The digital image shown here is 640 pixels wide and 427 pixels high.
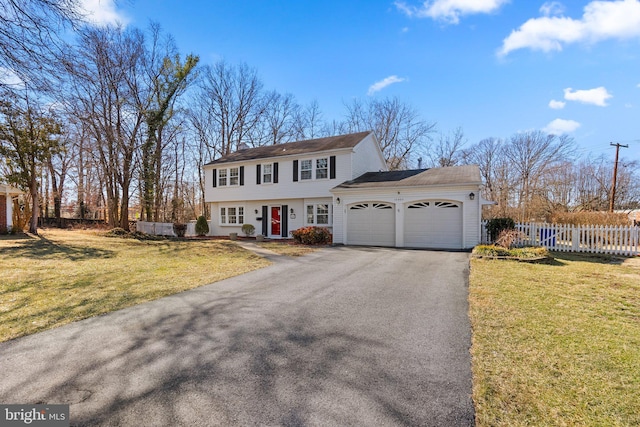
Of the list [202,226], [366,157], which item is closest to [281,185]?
[366,157]

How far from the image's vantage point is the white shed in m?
12.7

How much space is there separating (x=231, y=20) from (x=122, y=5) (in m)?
7.40

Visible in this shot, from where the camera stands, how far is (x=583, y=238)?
12.2 metres

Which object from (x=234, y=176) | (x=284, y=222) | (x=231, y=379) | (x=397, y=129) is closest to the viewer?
(x=231, y=379)

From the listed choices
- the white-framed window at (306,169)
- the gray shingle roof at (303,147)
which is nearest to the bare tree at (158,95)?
the gray shingle roof at (303,147)

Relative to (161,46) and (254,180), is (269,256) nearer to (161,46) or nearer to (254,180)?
(254,180)

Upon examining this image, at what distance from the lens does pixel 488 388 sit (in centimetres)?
259

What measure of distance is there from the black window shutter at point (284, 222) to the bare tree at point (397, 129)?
46.2 feet

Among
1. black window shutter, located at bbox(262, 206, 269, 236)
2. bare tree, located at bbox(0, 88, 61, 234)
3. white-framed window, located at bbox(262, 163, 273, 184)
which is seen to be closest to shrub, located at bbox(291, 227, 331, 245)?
black window shutter, located at bbox(262, 206, 269, 236)

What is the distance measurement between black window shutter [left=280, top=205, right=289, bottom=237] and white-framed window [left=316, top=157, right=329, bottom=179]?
3.02 m

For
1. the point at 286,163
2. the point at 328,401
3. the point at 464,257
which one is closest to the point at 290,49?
the point at 286,163

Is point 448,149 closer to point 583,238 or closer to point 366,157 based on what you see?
point 366,157

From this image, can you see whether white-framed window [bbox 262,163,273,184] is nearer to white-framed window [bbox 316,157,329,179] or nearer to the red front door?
the red front door

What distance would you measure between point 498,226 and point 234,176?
1576 centimetres
